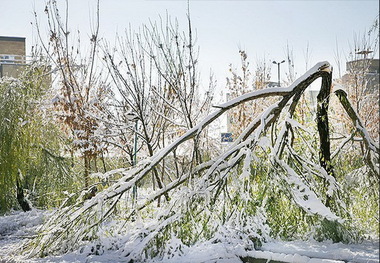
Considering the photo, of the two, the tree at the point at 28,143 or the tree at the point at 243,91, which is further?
the tree at the point at 243,91

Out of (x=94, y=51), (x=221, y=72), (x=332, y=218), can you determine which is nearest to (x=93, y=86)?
(x=94, y=51)

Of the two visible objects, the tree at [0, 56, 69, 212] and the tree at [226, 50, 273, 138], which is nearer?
the tree at [0, 56, 69, 212]

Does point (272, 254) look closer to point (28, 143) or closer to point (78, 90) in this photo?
point (28, 143)

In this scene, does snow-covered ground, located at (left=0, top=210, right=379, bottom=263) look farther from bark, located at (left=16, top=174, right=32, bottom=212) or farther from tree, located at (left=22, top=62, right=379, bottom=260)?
bark, located at (left=16, top=174, right=32, bottom=212)

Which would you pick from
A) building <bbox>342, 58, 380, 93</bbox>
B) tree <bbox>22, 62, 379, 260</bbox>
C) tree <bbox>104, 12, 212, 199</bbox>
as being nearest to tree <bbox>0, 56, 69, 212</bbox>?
tree <bbox>104, 12, 212, 199</bbox>

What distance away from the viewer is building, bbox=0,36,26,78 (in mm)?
3332

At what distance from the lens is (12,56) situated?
3688mm

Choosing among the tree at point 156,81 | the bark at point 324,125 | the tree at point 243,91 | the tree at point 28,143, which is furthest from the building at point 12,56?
the bark at point 324,125

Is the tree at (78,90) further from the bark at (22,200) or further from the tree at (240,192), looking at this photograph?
the tree at (240,192)

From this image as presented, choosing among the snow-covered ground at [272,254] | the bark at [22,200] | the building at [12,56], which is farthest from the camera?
the bark at [22,200]

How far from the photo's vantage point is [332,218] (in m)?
1.92

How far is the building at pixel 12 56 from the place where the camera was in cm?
333

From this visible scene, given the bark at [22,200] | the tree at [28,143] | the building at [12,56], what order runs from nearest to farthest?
the building at [12,56] < the tree at [28,143] < the bark at [22,200]

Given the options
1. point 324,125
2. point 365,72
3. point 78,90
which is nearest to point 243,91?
point 78,90
